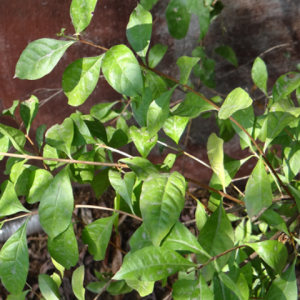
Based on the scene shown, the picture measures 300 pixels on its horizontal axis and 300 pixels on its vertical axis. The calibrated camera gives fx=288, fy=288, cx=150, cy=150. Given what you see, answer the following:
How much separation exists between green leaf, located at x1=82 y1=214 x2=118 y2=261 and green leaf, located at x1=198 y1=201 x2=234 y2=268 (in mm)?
256

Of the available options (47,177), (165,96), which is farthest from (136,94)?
(47,177)

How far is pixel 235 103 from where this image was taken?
2.04ft

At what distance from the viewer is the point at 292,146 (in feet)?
2.82

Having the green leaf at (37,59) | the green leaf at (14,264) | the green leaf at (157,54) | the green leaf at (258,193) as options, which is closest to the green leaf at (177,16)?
the green leaf at (157,54)

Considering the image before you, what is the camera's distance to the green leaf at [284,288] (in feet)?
2.23

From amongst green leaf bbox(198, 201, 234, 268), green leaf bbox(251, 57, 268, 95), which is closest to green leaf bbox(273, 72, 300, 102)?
green leaf bbox(251, 57, 268, 95)

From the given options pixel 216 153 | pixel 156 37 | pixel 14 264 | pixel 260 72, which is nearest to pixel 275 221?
pixel 216 153

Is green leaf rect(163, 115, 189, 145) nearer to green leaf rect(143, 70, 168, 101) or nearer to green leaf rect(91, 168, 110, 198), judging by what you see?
green leaf rect(143, 70, 168, 101)

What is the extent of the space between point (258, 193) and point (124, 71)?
410 millimetres

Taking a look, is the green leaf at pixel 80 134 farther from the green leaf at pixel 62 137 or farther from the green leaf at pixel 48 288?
the green leaf at pixel 48 288

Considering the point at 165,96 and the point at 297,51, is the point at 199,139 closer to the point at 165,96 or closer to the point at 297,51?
the point at 297,51

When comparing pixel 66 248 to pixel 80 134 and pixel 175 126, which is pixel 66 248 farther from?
pixel 175 126

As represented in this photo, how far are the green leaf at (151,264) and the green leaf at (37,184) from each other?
0.30 metres

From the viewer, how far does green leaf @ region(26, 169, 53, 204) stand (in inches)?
29.5
